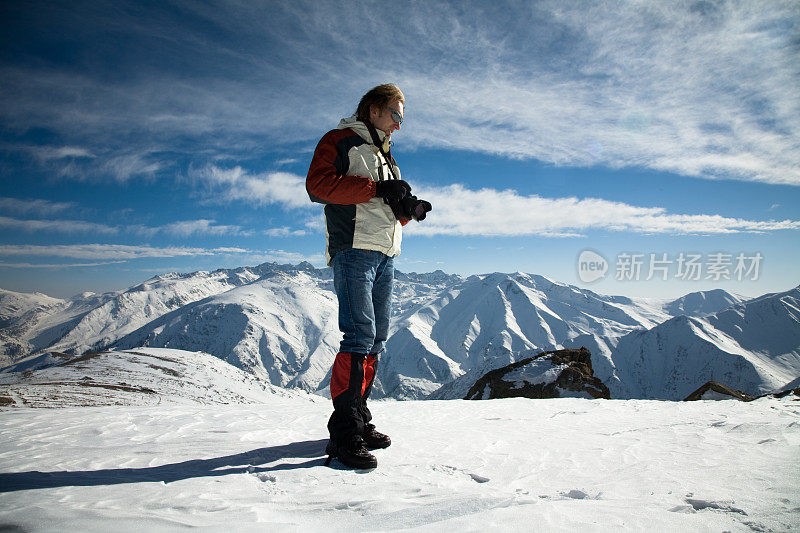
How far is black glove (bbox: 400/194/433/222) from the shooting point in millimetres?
3434

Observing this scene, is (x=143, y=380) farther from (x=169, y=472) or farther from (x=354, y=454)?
(x=354, y=454)

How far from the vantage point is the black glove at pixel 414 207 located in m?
3.43

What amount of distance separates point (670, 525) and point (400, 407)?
16.1 ft

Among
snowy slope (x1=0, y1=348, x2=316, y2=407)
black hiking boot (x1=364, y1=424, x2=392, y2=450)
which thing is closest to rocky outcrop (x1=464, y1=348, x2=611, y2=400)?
black hiking boot (x1=364, y1=424, x2=392, y2=450)

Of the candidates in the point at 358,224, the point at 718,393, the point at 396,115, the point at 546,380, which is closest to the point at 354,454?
the point at 358,224

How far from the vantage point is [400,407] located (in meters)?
6.29

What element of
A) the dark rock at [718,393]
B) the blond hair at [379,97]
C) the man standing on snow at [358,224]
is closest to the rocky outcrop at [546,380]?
the dark rock at [718,393]

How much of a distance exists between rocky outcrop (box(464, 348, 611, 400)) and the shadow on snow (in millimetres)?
12181

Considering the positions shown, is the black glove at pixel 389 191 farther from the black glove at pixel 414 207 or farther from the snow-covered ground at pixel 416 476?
the snow-covered ground at pixel 416 476

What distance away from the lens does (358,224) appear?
333cm

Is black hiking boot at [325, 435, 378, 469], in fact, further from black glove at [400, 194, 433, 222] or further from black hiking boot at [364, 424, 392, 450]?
black glove at [400, 194, 433, 222]

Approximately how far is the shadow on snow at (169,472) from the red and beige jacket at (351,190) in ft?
5.80

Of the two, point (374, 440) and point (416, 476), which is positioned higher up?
point (416, 476)

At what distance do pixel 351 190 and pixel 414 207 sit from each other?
634 mm
